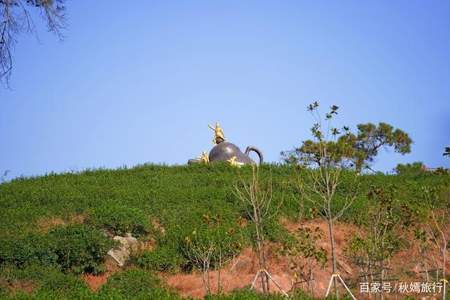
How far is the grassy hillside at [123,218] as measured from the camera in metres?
12.2

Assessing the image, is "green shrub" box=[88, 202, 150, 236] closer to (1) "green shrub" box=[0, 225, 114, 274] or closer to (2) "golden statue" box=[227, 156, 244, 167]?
(1) "green shrub" box=[0, 225, 114, 274]

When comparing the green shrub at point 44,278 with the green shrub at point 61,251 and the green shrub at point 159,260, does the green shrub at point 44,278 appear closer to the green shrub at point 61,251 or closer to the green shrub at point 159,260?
the green shrub at point 61,251

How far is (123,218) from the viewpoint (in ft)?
47.1

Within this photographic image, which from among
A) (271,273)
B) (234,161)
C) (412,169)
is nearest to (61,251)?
(271,273)

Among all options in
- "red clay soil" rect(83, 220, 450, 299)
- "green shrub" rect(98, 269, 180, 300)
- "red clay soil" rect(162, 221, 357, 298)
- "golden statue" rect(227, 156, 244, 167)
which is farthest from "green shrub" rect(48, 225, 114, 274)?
"golden statue" rect(227, 156, 244, 167)

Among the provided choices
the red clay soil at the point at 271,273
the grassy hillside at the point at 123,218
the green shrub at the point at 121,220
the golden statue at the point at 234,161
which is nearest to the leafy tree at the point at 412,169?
the grassy hillside at the point at 123,218

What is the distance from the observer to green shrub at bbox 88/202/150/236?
14305 millimetres

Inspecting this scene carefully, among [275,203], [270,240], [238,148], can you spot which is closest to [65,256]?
[270,240]

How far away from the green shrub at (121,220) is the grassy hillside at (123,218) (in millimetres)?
24

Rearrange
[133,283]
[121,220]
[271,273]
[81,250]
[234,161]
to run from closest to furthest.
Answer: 1. [133,283]
2. [271,273]
3. [81,250]
4. [121,220]
5. [234,161]

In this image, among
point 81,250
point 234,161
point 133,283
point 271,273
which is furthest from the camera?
point 234,161

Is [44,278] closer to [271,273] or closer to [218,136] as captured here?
[271,273]

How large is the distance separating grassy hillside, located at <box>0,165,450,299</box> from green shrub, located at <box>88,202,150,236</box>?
24mm

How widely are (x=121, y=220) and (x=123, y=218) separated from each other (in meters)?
0.09
